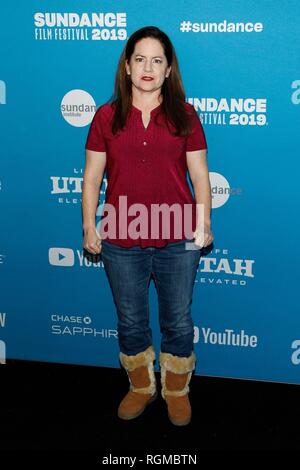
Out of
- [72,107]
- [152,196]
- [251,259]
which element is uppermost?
[72,107]

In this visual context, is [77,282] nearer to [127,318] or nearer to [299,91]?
[127,318]

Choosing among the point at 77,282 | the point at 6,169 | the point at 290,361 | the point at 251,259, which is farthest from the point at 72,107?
the point at 290,361

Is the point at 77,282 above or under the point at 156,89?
under

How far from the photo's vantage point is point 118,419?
2.47 metres

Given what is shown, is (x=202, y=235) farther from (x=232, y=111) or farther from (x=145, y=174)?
(x=232, y=111)

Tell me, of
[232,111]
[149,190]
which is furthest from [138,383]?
[232,111]

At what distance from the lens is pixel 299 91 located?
231 cm

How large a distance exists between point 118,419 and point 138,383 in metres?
0.17

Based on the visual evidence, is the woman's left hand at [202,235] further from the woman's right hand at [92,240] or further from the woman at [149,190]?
the woman's right hand at [92,240]

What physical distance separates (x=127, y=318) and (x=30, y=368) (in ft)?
2.71

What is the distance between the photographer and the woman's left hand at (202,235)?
221 centimetres

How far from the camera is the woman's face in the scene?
2.04m
